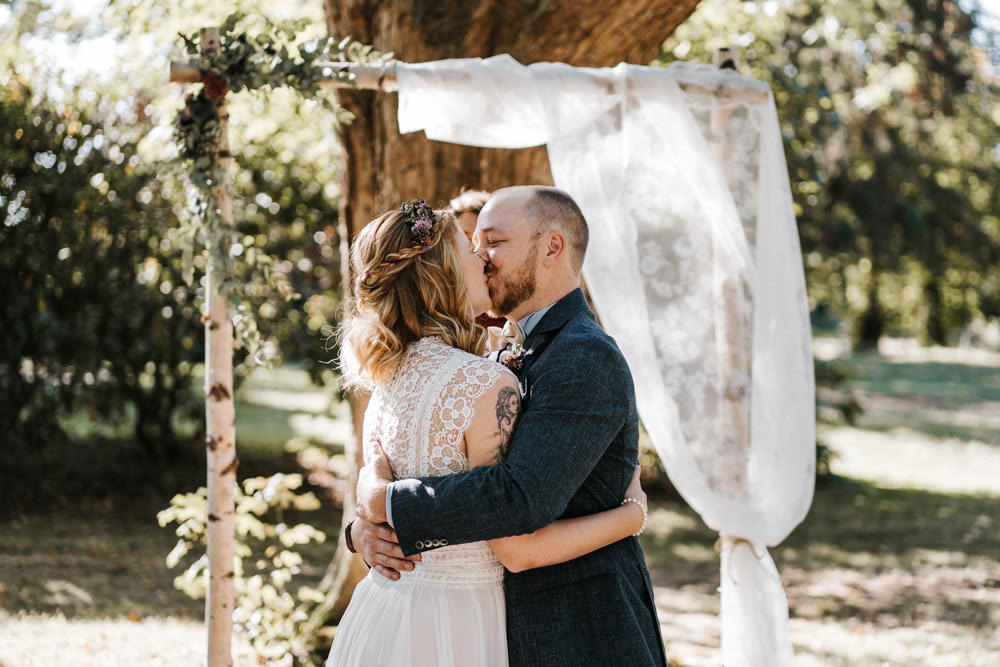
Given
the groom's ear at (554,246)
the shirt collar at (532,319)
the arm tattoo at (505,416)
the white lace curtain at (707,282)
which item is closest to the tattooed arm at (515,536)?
the arm tattoo at (505,416)

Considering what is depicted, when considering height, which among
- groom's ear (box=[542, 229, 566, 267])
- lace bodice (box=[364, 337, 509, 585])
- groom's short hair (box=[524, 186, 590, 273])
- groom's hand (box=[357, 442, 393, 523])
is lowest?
groom's hand (box=[357, 442, 393, 523])

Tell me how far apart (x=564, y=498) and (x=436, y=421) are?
13.3 inches

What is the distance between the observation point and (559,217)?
2.47 m

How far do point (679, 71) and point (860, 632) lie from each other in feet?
13.6

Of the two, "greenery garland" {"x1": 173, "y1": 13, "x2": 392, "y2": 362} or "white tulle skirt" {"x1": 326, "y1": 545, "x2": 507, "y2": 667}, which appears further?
"greenery garland" {"x1": 173, "y1": 13, "x2": 392, "y2": 362}

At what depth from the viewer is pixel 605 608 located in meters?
2.21

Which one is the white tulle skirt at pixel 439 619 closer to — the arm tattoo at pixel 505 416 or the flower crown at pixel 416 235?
the arm tattoo at pixel 505 416

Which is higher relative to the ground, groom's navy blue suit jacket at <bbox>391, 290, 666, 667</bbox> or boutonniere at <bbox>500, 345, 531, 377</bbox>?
boutonniere at <bbox>500, 345, 531, 377</bbox>

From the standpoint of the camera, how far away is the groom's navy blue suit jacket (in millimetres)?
1954

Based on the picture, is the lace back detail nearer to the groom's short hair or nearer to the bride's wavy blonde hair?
the bride's wavy blonde hair

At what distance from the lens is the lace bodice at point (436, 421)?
207cm

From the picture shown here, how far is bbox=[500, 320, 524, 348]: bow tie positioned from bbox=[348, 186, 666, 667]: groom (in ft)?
0.08

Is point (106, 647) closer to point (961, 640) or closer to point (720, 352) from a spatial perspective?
point (720, 352)

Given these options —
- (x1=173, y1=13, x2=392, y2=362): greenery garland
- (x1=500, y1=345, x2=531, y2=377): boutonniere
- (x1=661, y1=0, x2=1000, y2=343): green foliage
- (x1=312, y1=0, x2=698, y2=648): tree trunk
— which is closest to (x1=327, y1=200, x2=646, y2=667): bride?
(x1=500, y1=345, x2=531, y2=377): boutonniere
